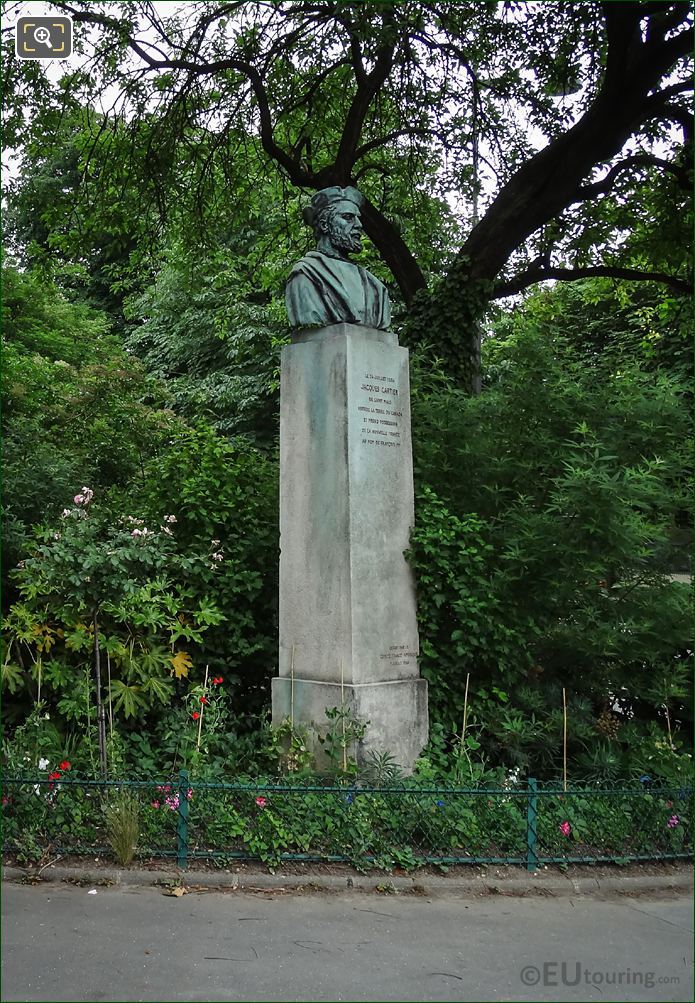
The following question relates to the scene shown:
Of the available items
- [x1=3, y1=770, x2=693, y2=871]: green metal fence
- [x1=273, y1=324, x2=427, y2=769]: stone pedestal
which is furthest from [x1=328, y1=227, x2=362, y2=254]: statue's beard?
[x1=3, y1=770, x2=693, y2=871]: green metal fence

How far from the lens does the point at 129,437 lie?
1371cm

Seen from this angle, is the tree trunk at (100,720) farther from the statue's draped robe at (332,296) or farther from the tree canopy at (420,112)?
the tree canopy at (420,112)

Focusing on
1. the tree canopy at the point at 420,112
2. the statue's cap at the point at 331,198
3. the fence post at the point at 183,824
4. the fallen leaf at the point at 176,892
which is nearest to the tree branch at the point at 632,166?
the tree canopy at the point at 420,112

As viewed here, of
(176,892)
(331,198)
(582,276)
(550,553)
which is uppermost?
(582,276)

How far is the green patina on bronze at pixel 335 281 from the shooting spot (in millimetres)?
7844

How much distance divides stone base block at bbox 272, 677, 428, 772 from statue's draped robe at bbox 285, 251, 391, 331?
294 centimetres

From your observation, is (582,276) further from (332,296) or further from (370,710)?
(370,710)

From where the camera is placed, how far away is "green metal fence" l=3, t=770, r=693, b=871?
239 inches

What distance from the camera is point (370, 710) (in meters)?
7.25

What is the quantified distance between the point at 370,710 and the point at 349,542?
1.28 m

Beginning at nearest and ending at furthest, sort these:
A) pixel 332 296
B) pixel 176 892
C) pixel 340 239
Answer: pixel 176 892 → pixel 332 296 → pixel 340 239

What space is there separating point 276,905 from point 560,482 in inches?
171

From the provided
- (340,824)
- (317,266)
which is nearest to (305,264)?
A: (317,266)

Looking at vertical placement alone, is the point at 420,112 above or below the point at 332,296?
above
